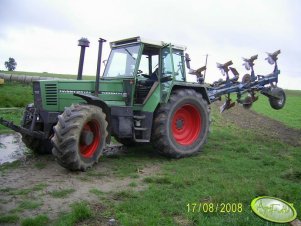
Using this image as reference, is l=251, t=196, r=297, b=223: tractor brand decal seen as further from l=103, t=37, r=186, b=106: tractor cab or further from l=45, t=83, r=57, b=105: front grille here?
l=45, t=83, r=57, b=105: front grille

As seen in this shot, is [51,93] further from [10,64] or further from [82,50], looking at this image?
[10,64]

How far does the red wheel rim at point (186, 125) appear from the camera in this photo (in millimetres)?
Answer: 8961

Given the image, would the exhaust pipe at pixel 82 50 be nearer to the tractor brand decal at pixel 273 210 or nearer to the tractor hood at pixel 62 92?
the tractor hood at pixel 62 92

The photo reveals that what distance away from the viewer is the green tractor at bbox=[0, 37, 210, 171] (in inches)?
269

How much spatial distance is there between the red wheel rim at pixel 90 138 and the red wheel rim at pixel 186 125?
2.23m

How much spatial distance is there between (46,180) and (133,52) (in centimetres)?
365

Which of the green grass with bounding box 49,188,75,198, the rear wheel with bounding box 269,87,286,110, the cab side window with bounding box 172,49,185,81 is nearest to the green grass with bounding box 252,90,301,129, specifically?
the rear wheel with bounding box 269,87,286,110

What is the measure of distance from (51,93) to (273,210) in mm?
5395

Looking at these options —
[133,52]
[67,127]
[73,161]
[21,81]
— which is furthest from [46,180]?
[21,81]

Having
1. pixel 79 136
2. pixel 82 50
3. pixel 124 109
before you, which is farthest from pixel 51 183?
pixel 82 50

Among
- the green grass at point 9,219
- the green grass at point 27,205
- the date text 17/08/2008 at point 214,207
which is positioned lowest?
the green grass at point 9,219

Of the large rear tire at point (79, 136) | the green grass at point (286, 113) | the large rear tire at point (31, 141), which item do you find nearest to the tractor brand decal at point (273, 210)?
the large rear tire at point (79, 136)

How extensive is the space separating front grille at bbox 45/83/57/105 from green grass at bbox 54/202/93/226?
3.25 meters

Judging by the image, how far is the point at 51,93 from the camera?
24.8ft
